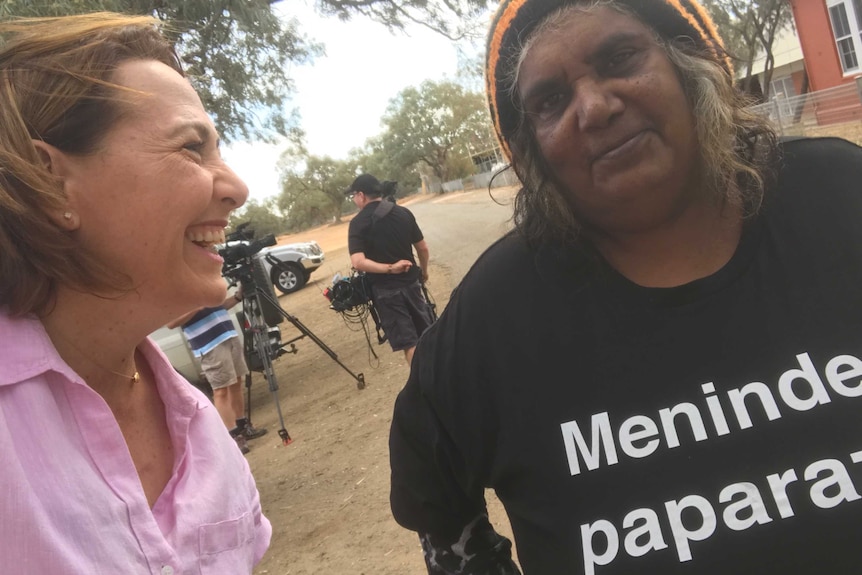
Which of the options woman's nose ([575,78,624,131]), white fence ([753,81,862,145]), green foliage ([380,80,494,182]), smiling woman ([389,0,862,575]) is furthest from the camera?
green foliage ([380,80,494,182])

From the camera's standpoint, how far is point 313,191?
70.8 meters

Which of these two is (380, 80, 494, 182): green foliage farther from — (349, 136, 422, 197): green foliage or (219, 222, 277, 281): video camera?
(219, 222, 277, 281): video camera

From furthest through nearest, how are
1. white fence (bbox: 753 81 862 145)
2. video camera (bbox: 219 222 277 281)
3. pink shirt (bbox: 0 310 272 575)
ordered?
white fence (bbox: 753 81 862 145) → video camera (bbox: 219 222 277 281) → pink shirt (bbox: 0 310 272 575)

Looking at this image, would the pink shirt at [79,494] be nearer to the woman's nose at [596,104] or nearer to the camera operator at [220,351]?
the woman's nose at [596,104]

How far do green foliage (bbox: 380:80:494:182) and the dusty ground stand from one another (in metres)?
61.9

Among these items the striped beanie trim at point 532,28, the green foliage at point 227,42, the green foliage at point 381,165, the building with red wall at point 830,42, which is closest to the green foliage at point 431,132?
the green foliage at point 381,165

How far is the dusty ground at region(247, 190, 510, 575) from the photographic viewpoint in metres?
3.47

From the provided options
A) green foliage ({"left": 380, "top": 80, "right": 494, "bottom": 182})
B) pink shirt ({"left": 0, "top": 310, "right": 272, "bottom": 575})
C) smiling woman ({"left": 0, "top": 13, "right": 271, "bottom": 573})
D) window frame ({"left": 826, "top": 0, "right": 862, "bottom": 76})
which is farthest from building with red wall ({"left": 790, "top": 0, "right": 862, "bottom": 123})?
green foliage ({"left": 380, "top": 80, "right": 494, "bottom": 182})

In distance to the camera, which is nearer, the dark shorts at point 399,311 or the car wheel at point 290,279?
the dark shorts at point 399,311

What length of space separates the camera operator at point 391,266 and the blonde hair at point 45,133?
407cm

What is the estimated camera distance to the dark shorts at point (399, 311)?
534 cm

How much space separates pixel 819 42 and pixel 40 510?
70.1ft

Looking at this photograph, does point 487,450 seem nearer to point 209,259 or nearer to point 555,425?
point 555,425

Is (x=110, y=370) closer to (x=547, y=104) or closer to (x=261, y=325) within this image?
(x=547, y=104)
